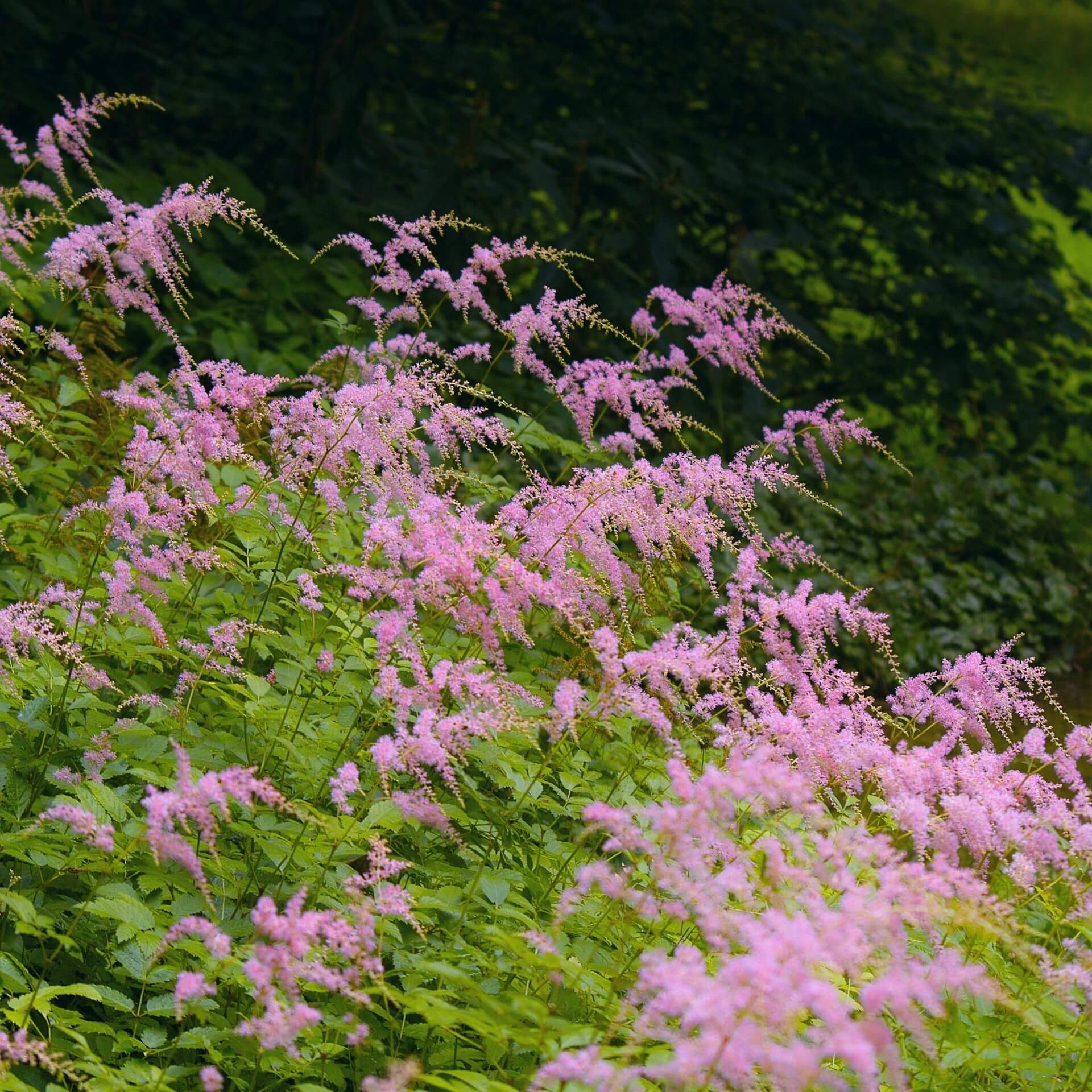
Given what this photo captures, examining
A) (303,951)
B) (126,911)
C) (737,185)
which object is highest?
(737,185)

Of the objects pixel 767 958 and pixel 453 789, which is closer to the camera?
pixel 767 958

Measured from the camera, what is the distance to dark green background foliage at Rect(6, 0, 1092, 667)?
650 cm

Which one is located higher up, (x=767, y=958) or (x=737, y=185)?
(x=737, y=185)

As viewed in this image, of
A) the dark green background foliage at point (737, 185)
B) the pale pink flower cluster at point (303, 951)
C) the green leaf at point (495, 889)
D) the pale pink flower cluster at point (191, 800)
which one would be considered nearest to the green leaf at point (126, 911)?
the pale pink flower cluster at point (303, 951)

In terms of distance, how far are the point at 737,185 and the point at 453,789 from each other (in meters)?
5.24

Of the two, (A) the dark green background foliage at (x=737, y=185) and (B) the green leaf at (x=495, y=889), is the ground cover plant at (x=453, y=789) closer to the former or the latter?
(B) the green leaf at (x=495, y=889)

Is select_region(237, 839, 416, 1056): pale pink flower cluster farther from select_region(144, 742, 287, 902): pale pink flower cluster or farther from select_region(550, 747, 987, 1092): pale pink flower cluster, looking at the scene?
select_region(550, 747, 987, 1092): pale pink flower cluster

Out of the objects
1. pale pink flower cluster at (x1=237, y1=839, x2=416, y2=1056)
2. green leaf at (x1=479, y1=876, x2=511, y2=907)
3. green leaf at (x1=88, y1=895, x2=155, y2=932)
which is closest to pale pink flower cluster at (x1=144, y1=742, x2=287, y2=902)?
pale pink flower cluster at (x1=237, y1=839, x2=416, y2=1056)

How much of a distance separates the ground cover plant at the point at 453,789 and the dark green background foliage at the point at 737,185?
230 cm

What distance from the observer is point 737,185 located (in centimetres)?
696

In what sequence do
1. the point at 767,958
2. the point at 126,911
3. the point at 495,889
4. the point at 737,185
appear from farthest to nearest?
1. the point at 737,185
2. the point at 495,889
3. the point at 126,911
4. the point at 767,958

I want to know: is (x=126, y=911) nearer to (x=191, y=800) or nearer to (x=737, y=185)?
(x=191, y=800)

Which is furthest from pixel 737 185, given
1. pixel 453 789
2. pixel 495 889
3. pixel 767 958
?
pixel 767 958

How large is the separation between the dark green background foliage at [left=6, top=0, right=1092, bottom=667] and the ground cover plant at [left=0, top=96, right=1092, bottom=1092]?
7.55 feet
